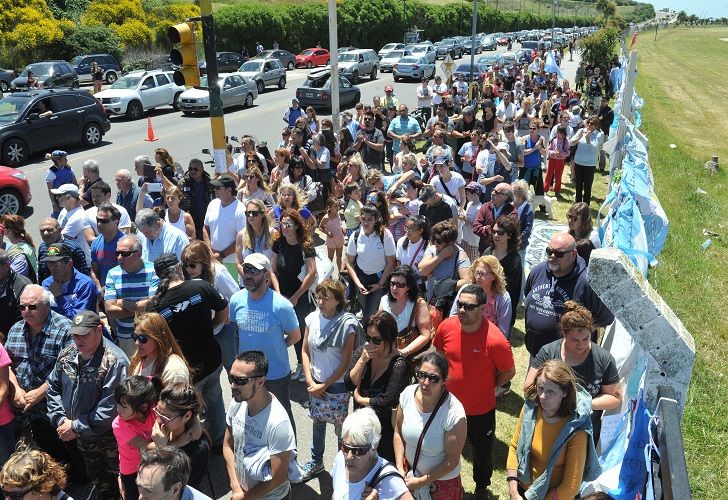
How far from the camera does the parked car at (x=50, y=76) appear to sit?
28047 millimetres

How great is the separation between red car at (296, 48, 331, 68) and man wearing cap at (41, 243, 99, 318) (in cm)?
4185

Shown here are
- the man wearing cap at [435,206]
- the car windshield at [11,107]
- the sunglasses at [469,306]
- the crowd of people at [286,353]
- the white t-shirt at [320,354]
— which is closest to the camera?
the crowd of people at [286,353]

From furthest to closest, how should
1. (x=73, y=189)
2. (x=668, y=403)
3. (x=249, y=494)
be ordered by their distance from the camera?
(x=73, y=189) < (x=249, y=494) < (x=668, y=403)

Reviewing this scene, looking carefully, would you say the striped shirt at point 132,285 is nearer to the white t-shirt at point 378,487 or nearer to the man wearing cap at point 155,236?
the man wearing cap at point 155,236

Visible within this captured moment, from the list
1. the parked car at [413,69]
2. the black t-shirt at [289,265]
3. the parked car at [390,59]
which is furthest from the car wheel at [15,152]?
the parked car at [390,59]

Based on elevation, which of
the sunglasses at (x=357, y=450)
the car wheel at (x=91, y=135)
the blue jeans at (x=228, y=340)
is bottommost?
the car wheel at (x=91, y=135)

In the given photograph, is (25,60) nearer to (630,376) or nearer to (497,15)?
(630,376)

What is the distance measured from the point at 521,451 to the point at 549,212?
890cm

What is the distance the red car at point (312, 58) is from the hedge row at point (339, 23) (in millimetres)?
5124

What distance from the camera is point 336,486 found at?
366cm

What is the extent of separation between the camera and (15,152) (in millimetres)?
16344

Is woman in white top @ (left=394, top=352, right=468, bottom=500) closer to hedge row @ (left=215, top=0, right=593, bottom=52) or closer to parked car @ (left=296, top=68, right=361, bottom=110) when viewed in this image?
parked car @ (left=296, top=68, right=361, bottom=110)

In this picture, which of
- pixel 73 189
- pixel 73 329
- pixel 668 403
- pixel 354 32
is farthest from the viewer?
pixel 354 32

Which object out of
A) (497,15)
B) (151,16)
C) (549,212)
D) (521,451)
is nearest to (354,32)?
(151,16)
